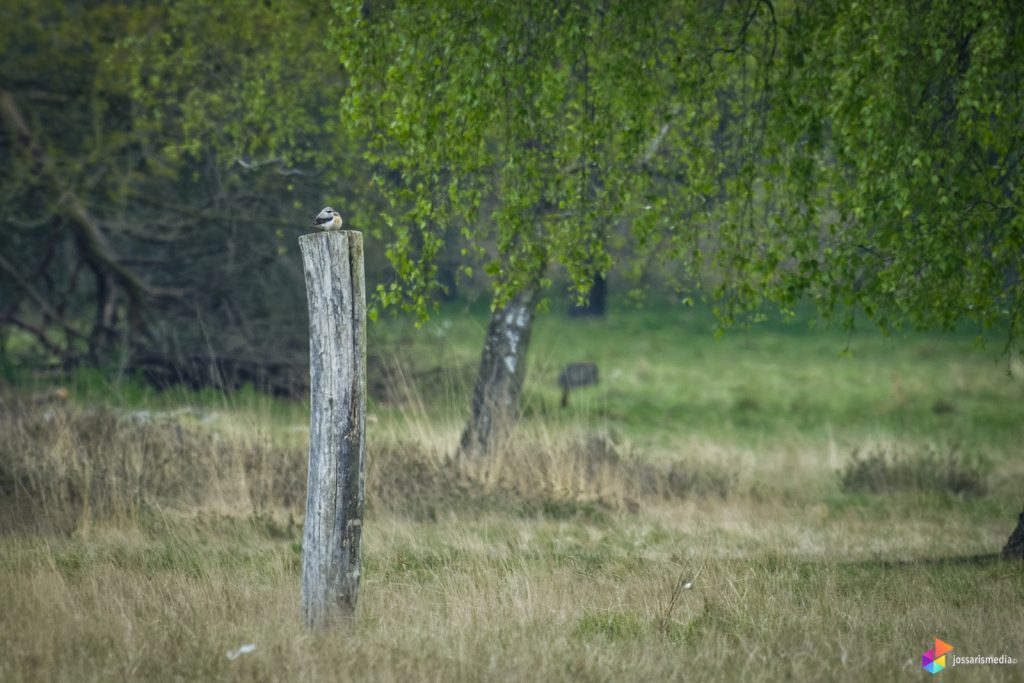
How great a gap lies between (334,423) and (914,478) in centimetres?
923

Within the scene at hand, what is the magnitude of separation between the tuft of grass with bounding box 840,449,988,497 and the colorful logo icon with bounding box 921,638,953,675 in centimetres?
708

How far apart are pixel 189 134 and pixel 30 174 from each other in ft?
8.75

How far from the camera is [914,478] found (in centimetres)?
1340

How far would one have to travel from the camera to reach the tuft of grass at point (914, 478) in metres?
13.2

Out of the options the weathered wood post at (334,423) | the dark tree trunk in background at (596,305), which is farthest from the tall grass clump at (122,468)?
the dark tree trunk in background at (596,305)

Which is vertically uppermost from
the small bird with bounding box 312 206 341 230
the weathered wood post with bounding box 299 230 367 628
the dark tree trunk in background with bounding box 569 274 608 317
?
the small bird with bounding box 312 206 341 230

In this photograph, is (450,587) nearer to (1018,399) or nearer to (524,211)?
(524,211)

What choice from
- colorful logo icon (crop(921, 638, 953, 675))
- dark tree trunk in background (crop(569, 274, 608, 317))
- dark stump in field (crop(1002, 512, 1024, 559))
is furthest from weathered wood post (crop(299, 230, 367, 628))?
dark tree trunk in background (crop(569, 274, 608, 317))

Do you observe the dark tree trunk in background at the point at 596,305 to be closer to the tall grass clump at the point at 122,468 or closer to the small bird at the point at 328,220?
the tall grass clump at the point at 122,468

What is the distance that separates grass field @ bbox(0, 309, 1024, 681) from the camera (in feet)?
19.6

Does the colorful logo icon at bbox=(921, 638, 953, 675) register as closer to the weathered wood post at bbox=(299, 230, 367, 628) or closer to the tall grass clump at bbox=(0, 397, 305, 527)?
the weathered wood post at bbox=(299, 230, 367, 628)

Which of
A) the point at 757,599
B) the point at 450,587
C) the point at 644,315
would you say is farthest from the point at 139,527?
the point at 644,315

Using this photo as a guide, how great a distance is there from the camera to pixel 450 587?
7363 millimetres

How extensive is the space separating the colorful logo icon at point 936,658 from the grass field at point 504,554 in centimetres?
7
